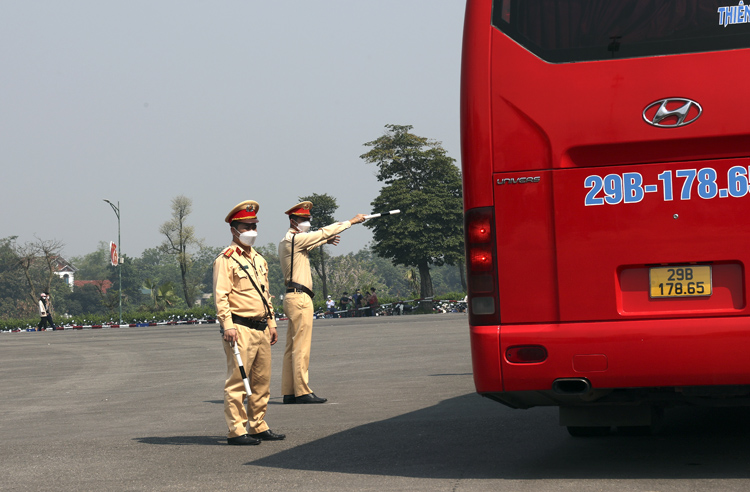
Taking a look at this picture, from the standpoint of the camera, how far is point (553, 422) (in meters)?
8.41

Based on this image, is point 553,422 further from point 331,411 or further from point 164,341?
point 164,341

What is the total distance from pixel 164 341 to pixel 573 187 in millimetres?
24196

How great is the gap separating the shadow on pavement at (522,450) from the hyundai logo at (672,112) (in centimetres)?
211

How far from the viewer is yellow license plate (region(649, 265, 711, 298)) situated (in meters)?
Answer: 5.39

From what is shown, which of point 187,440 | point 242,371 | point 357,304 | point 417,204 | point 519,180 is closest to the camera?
point 519,180

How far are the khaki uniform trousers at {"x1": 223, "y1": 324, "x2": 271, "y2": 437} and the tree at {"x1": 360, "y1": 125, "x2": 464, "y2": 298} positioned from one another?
58.6 m

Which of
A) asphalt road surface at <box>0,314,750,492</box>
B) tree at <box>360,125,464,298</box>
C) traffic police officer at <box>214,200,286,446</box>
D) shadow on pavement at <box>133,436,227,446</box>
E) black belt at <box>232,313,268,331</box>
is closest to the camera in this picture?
asphalt road surface at <box>0,314,750,492</box>

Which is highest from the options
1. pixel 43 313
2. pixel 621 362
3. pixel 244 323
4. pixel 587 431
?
pixel 43 313

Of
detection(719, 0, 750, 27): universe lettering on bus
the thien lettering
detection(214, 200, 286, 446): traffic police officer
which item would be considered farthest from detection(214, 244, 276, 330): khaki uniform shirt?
detection(719, 0, 750, 27): universe lettering on bus

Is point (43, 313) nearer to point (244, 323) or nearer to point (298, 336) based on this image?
point (298, 336)

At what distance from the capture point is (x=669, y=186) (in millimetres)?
5449

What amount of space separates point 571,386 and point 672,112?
1.64m

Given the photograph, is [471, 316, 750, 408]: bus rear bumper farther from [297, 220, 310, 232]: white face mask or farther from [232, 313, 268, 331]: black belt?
[297, 220, 310, 232]: white face mask

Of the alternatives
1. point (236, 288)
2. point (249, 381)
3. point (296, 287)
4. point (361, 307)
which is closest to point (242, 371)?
point (249, 381)
